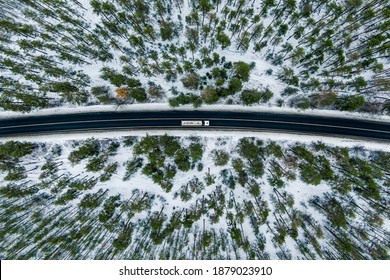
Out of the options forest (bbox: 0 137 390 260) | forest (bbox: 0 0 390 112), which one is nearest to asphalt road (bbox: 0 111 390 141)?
forest (bbox: 0 0 390 112)


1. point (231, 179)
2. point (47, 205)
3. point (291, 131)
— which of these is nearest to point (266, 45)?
point (291, 131)

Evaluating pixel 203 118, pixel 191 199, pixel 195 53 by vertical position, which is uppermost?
pixel 195 53

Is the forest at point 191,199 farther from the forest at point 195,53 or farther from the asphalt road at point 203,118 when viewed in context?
the forest at point 195,53

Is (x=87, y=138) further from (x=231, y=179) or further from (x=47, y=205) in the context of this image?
(x=231, y=179)

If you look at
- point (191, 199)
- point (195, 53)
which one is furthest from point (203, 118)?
point (191, 199)

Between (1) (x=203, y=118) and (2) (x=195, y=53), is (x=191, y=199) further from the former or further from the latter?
(2) (x=195, y=53)

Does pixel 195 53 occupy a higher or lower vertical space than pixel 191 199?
higher
